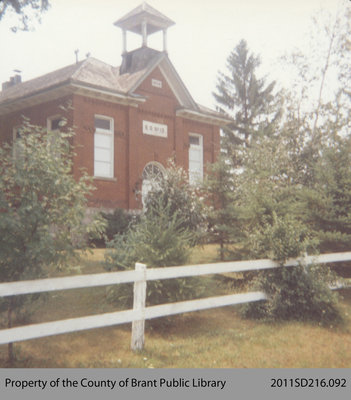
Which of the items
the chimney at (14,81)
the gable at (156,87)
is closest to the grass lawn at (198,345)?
the gable at (156,87)

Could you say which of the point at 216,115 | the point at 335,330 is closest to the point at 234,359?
the point at 335,330

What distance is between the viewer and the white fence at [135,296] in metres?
4.68

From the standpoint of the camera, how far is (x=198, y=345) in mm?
6113

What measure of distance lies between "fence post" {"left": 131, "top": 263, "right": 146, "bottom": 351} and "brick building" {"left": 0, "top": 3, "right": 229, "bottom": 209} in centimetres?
1212

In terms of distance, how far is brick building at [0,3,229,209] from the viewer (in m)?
17.8

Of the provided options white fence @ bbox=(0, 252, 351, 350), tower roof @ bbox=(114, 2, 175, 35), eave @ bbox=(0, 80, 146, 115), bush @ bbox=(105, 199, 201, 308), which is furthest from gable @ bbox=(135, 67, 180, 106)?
white fence @ bbox=(0, 252, 351, 350)

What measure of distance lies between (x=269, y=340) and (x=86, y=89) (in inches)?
543

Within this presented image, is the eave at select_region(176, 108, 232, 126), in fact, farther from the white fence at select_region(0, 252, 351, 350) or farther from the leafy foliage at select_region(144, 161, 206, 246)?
the white fence at select_region(0, 252, 351, 350)

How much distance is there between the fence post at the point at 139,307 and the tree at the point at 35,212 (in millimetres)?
931

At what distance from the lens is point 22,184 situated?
5066 millimetres

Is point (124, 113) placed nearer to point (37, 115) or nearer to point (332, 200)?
point (37, 115)

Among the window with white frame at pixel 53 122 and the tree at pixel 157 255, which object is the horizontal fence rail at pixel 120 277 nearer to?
the tree at pixel 157 255

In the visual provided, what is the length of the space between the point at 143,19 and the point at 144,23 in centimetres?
33

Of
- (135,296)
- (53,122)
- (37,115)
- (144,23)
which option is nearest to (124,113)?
(53,122)
